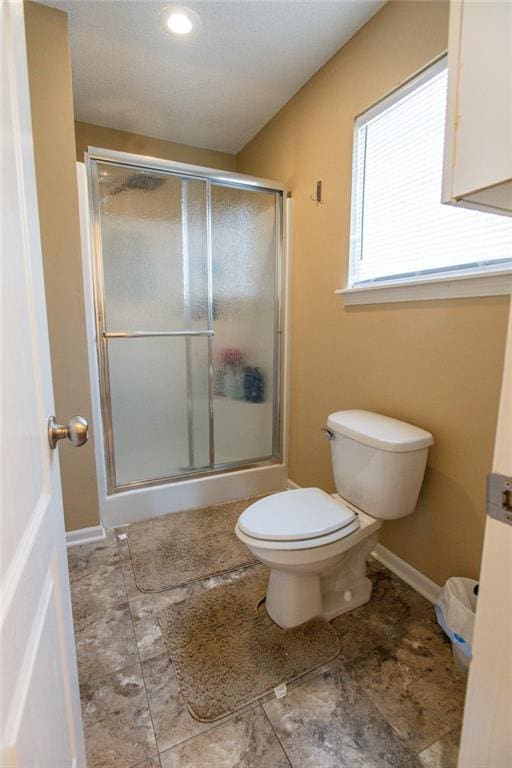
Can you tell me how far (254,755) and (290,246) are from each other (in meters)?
2.30

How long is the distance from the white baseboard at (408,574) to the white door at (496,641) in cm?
93

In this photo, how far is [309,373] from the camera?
223 cm

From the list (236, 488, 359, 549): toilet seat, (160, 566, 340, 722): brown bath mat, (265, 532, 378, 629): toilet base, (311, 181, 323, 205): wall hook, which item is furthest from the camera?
(311, 181, 323, 205): wall hook

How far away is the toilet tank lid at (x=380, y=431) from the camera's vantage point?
4.43 ft

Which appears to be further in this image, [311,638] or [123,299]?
[123,299]

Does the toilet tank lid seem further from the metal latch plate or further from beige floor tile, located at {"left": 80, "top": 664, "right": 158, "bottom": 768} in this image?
beige floor tile, located at {"left": 80, "top": 664, "right": 158, "bottom": 768}

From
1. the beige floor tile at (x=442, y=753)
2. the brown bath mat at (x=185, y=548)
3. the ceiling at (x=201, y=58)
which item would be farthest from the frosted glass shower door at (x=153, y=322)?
the beige floor tile at (x=442, y=753)

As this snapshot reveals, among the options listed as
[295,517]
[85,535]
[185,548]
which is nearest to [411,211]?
[295,517]

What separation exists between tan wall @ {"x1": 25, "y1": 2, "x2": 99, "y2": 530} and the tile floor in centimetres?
65

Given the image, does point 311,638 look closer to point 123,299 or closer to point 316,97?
point 123,299

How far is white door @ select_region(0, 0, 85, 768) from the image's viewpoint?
44 centimetres

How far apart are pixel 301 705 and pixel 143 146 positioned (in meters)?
3.20

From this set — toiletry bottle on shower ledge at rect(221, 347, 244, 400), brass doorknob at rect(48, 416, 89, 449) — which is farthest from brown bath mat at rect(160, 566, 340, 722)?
toiletry bottle on shower ledge at rect(221, 347, 244, 400)

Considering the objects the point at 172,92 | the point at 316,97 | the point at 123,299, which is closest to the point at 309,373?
the point at 123,299
